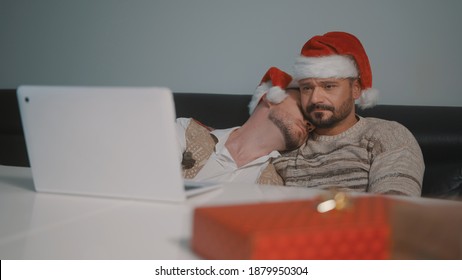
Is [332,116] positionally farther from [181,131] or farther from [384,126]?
[181,131]

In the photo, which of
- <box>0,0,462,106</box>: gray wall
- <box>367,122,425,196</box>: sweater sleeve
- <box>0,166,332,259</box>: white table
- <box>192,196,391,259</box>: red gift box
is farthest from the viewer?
<box>0,0,462,106</box>: gray wall

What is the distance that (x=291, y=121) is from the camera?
2.11 meters

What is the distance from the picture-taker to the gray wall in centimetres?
231

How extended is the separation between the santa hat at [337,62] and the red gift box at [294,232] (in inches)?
55.1

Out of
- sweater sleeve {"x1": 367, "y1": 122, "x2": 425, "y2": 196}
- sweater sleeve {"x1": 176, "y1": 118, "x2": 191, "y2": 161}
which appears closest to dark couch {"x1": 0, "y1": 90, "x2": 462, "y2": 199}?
sweater sleeve {"x1": 367, "y1": 122, "x2": 425, "y2": 196}

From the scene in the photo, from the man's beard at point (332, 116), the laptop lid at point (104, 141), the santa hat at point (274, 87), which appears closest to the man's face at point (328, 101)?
the man's beard at point (332, 116)

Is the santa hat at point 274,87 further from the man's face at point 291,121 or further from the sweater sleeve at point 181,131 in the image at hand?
the sweater sleeve at point 181,131

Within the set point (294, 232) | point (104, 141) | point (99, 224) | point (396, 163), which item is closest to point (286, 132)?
point (396, 163)

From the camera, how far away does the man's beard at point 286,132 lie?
210 centimetres

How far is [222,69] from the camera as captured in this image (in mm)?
2723

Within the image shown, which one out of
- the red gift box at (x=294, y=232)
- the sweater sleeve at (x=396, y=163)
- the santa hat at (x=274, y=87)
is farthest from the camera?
the santa hat at (x=274, y=87)

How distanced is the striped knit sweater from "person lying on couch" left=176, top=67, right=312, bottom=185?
64mm

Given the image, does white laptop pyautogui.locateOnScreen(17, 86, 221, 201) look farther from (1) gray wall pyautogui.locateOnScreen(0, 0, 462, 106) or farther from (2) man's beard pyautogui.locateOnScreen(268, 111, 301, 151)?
(1) gray wall pyautogui.locateOnScreen(0, 0, 462, 106)

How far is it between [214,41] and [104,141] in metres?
1.81
